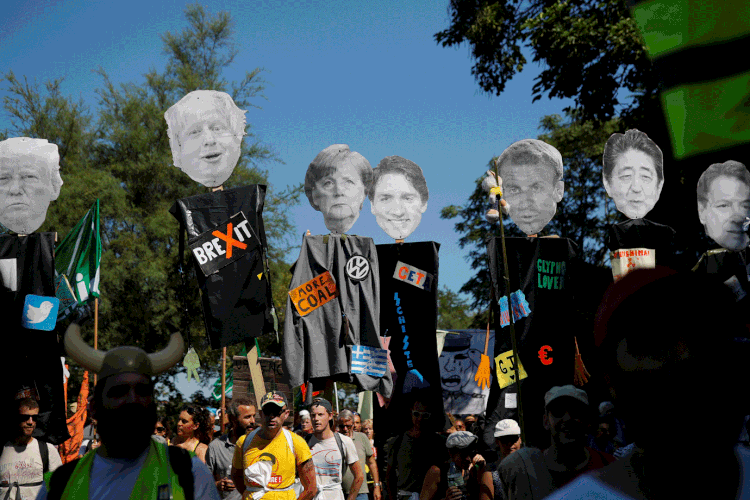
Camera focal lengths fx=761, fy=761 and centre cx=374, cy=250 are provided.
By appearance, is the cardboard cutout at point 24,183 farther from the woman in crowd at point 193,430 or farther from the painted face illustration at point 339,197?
the painted face illustration at point 339,197

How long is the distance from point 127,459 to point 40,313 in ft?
15.6

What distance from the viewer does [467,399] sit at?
1273cm

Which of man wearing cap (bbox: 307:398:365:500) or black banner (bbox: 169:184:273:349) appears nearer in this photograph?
black banner (bbox: 169:184:273:349)

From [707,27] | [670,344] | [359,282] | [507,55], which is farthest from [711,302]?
[507,55]

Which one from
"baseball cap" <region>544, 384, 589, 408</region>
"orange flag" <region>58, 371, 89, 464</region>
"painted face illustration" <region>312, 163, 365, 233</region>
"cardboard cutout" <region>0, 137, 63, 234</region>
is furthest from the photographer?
"orange flag" <region>58, 371, 89, 464</region>

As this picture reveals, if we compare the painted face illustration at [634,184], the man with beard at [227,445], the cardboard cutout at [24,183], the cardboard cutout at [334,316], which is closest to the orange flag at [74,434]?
the man with beard at [227,445]

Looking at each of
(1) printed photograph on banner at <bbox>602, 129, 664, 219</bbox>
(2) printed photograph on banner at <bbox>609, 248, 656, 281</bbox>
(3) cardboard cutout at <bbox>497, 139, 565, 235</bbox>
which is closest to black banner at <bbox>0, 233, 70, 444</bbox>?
(3) cardboard cutout at <bbox>497, 139, 565, 235</bbox>

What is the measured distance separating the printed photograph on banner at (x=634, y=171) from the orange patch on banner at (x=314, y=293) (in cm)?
326

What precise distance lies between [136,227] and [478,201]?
1246cm

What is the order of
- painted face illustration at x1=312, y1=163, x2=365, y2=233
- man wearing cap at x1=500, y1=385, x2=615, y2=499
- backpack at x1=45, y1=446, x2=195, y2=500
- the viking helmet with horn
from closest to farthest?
1. backpack at x1=45, y1=446, x2=195, y2=500
2. the viking helmet with horn
3. man wearing cap at x1=500, y1=385, x2=615, y2=499
4. painted face illustration at x1=312, y1=163, x2=365, y2=233

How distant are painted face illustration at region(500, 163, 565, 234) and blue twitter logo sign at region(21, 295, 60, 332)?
4.76 metres

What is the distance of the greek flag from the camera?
24.2 feet

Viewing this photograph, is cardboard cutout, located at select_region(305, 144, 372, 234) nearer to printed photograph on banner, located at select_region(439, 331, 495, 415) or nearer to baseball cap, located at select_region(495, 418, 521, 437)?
baseball cap, located at select_region(495, 418, 521, 437)

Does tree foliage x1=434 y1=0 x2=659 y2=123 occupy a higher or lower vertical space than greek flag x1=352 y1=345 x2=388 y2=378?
higher
